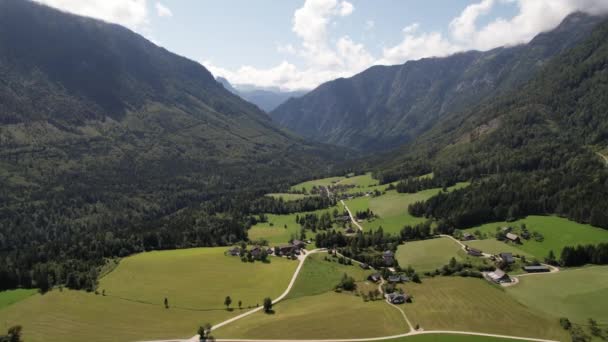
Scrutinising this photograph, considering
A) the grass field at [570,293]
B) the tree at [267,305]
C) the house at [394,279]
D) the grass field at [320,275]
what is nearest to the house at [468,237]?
the grass field at [570,293]

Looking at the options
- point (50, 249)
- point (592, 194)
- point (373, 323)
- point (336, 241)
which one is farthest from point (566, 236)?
point (50, 249)

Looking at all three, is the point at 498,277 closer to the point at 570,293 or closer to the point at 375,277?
the point at 570,293

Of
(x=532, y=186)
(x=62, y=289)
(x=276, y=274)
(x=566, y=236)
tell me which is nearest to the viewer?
(x=62, y=289)

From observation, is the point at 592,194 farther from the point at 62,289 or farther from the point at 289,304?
the point at 62,289

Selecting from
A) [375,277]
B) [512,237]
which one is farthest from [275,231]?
[512,237]

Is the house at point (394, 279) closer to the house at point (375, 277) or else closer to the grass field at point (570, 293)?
the house at point (375, 277)
